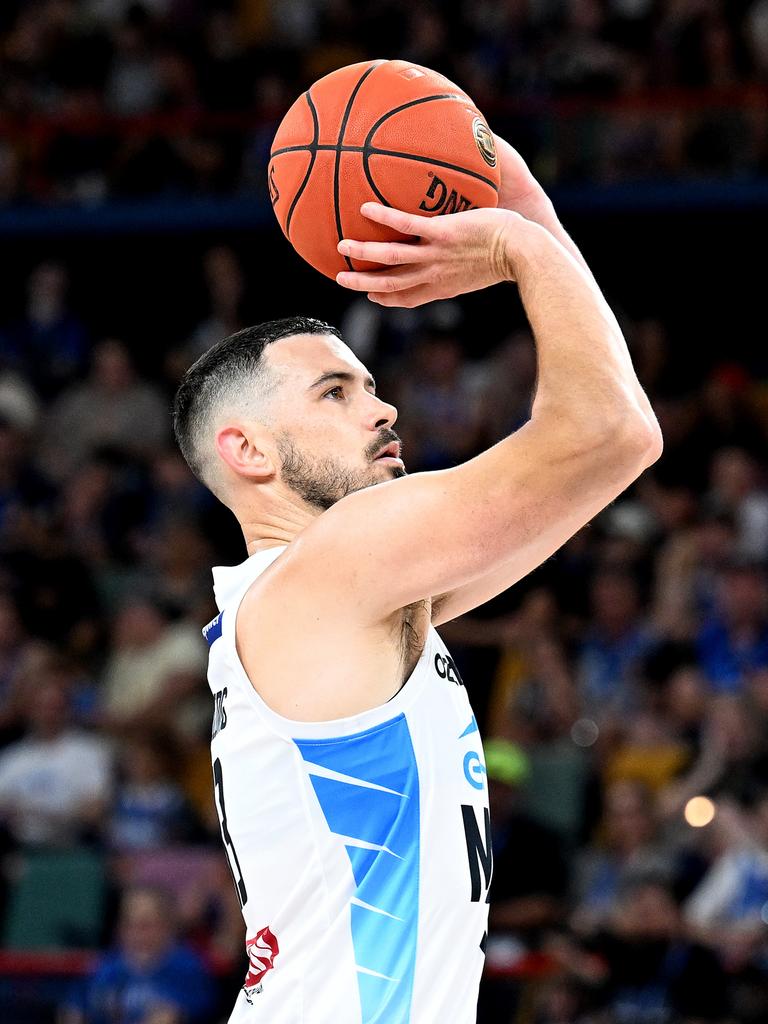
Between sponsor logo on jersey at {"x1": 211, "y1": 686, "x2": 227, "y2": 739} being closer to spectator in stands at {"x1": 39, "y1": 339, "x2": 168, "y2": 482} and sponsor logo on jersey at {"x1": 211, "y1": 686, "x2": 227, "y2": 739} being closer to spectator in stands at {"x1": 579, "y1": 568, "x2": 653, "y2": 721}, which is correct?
spectator in stands at {"x1": 579, "y1": 568, "x2": 653, "y2": 721}

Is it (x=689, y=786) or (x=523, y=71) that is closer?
(x=689, y=786)

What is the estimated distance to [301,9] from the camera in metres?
13.5

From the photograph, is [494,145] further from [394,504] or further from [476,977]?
[476,977]

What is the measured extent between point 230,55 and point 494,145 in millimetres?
10172

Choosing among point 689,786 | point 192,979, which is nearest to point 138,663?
point 192,979

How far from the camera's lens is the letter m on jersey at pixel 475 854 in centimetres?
325

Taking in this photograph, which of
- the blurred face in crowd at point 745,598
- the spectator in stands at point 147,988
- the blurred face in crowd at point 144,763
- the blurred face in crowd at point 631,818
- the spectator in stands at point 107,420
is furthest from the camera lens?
the spectator in stands at point 107,420

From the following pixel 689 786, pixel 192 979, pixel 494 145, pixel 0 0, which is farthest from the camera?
pixel 0 0

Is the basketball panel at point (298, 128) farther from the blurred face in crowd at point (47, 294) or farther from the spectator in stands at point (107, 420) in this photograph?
the blurred face in crowd at point (47, 294)

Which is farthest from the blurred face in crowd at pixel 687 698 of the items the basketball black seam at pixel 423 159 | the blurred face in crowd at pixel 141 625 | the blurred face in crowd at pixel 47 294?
the blurred face in crowd at pixel 47 294

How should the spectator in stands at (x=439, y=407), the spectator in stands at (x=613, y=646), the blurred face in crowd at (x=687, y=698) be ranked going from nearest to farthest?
the blurred face in crowd at (x=687, y=698) < the spectator in stands at (x=613, y=646) < the spectator in stands at (x=439, y=407)

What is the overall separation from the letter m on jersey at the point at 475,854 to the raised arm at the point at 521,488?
500 millimetres

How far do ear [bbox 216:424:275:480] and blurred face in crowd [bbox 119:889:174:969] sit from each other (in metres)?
4.59

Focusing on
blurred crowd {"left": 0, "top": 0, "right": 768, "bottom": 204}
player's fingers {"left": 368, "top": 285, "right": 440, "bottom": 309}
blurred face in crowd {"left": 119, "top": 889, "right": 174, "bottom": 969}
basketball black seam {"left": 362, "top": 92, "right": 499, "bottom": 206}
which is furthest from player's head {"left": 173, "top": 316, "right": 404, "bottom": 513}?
blurred crowd {"left": 0, "top": 0, "right": 768, "bottom": 204}
